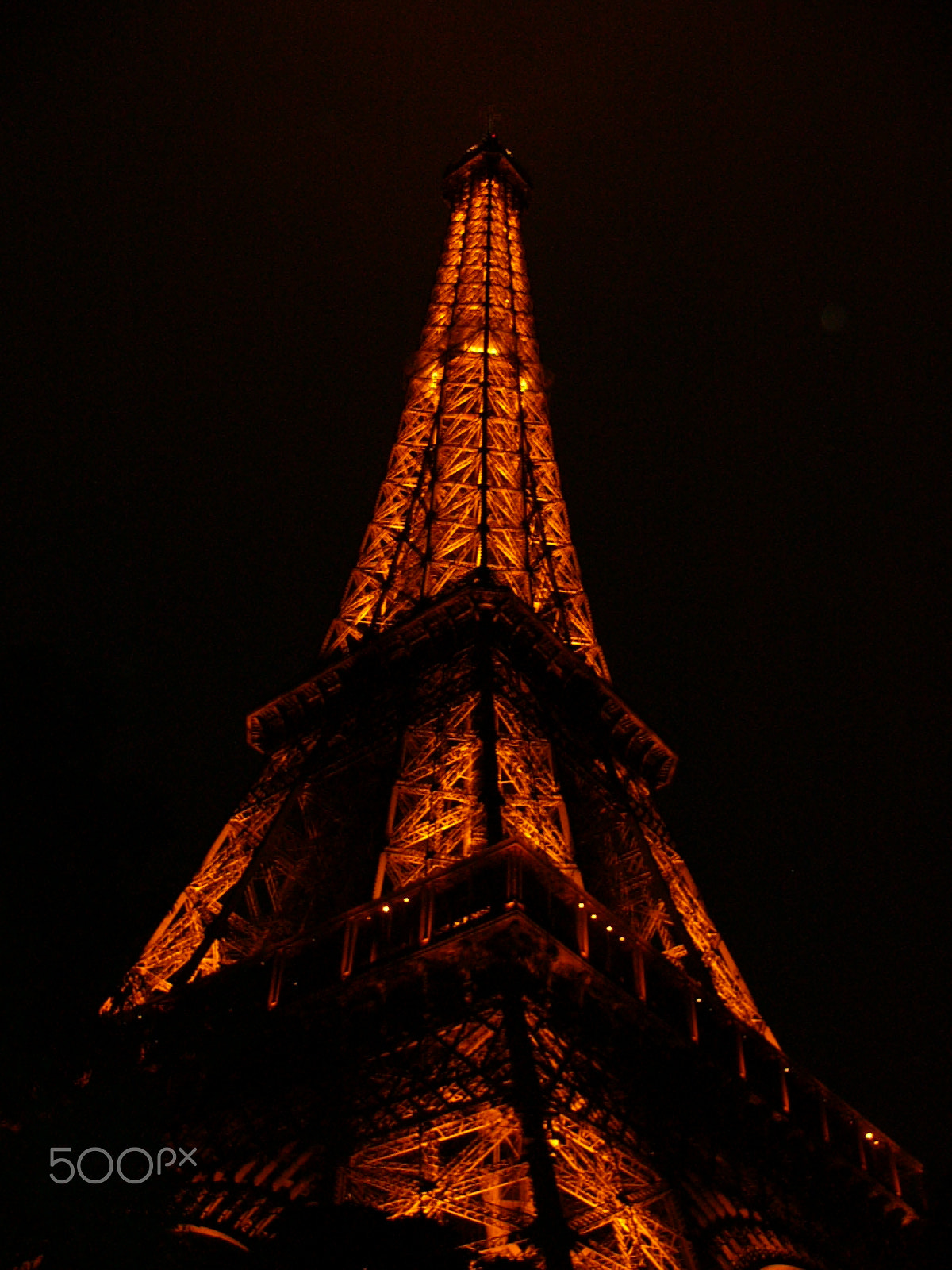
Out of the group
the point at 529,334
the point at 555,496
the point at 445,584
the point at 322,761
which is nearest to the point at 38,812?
the point at 322,761

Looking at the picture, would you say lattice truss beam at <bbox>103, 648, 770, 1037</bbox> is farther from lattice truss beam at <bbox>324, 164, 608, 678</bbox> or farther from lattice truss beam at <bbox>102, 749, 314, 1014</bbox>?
lattice truss beam at <bbox>324, 164, 608, 678</bbox>

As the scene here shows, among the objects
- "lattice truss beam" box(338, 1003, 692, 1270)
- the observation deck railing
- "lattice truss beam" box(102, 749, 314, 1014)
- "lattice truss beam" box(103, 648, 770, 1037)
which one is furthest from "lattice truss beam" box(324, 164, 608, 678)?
"lattice truss beam" box(338, 1003, 692, 1270)

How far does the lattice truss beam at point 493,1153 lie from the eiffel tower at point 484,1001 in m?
0.05

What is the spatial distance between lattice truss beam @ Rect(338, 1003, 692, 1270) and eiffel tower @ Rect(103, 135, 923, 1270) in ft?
0.16

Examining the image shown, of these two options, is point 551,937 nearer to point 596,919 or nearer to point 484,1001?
point 484,1001

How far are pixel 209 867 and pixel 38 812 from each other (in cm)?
1355

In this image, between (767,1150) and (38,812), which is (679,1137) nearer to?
(767,1150)

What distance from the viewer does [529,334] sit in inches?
1874

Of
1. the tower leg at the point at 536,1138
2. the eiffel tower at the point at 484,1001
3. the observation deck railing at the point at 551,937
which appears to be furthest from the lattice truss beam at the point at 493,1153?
the observation deck railing at the point at 551,937

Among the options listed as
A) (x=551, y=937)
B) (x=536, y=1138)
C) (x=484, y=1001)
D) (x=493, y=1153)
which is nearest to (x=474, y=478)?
(x=551, y=937)

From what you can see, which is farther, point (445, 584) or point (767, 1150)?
point (445, 584)

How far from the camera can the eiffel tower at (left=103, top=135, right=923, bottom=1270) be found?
61.8 feet

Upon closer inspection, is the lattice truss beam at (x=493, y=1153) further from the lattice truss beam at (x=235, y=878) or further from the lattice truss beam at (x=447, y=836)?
the lattice truss beam at (x=235, y=878)

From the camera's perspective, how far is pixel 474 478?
39812mm
